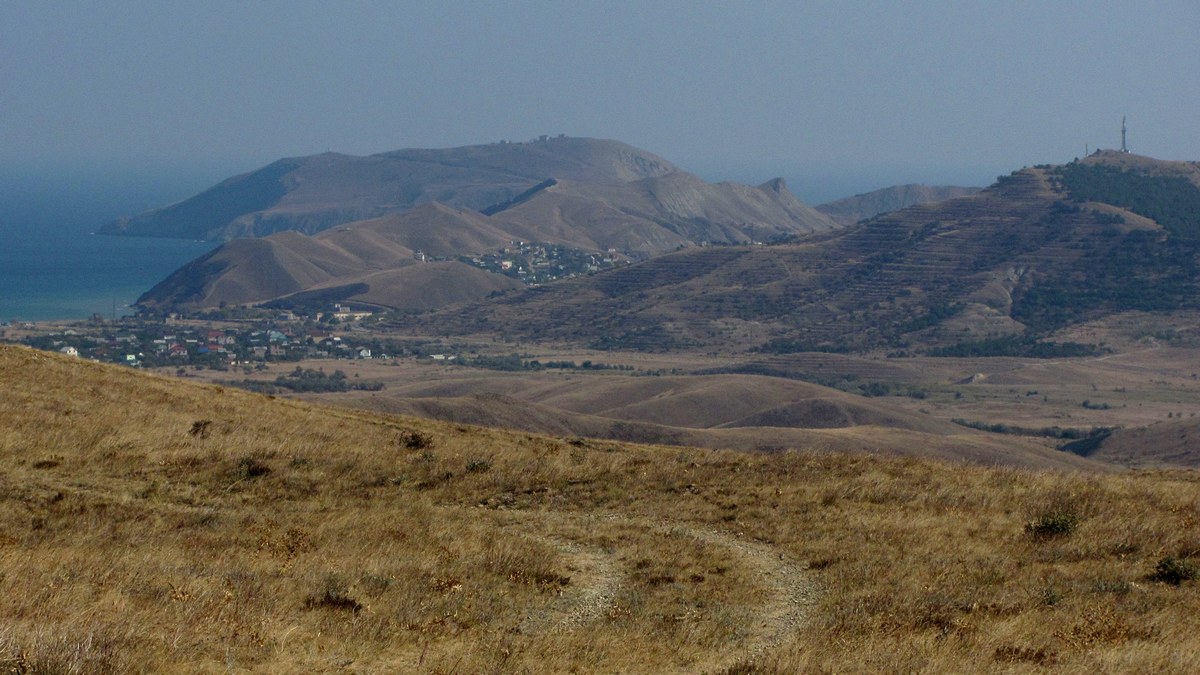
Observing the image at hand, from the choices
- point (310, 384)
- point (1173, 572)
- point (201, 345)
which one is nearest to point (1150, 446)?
point (1173, 572)

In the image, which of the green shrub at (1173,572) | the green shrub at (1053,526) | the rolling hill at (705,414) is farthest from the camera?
the rolling hill at (705,414)

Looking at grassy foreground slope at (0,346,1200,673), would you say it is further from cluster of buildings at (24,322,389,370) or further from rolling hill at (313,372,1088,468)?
cluster of buildings at (24,322,389,370)

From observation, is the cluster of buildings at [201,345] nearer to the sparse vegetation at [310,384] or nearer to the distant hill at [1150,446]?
the sparse vegetation at [310,384]

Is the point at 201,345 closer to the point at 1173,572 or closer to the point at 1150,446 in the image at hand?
the point at 1150,446

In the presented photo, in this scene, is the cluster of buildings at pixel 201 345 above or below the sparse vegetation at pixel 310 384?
above

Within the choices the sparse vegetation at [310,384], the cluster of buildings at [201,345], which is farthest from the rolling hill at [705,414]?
the cluster of buildings at [201,345]

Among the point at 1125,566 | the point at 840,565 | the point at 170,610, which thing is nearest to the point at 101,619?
the point at 170,610

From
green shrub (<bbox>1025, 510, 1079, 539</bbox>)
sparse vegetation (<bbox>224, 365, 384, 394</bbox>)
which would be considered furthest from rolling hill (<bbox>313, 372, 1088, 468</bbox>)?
green shrub (<bbox>1025, 510, 1079, 539</bbox>)

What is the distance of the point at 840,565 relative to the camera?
1539 centimetres

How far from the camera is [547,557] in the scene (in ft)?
50.9

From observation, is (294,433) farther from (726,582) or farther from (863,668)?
(863,668)

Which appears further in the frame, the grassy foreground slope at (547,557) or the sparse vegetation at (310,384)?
the sparse vegetation at (310,384)

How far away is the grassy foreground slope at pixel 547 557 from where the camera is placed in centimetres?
1087

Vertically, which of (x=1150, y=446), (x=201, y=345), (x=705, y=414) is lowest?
(x=1150, y=446)
